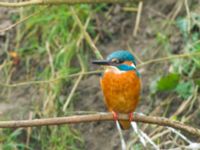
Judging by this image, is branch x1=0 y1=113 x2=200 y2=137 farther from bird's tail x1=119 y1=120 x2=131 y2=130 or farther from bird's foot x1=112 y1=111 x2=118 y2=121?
bird's tail x1=119 y1=120 x2=131 y2=130

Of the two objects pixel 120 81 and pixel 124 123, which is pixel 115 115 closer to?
pixel 120 81

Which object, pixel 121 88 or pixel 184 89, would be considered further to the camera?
pixel 184 89

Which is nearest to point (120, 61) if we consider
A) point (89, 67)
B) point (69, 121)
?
point (69, 121)

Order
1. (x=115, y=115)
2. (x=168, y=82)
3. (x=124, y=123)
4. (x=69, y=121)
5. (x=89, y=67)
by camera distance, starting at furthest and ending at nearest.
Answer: (x=89, y=67) → (x=168, y=82) → (x=124, y=123) → (x=115, y=115) → (x=69, y=121)

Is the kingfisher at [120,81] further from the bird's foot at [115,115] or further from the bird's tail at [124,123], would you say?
the bird's tail at [124,123]

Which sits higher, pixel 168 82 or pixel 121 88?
pixel 121 88

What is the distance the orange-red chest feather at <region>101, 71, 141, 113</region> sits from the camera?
4.14m

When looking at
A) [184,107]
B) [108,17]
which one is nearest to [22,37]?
[108,17]

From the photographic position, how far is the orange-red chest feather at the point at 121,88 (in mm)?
4137

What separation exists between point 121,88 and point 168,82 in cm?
132

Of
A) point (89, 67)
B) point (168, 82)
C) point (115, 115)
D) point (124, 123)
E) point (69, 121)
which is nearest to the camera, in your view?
point (69, 121)

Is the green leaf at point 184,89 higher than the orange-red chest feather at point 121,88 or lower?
lower

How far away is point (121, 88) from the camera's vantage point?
4141 mm

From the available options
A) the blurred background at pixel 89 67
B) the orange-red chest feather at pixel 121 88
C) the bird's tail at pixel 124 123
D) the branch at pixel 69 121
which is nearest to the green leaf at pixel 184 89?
the blurred background at pixel 89 67
